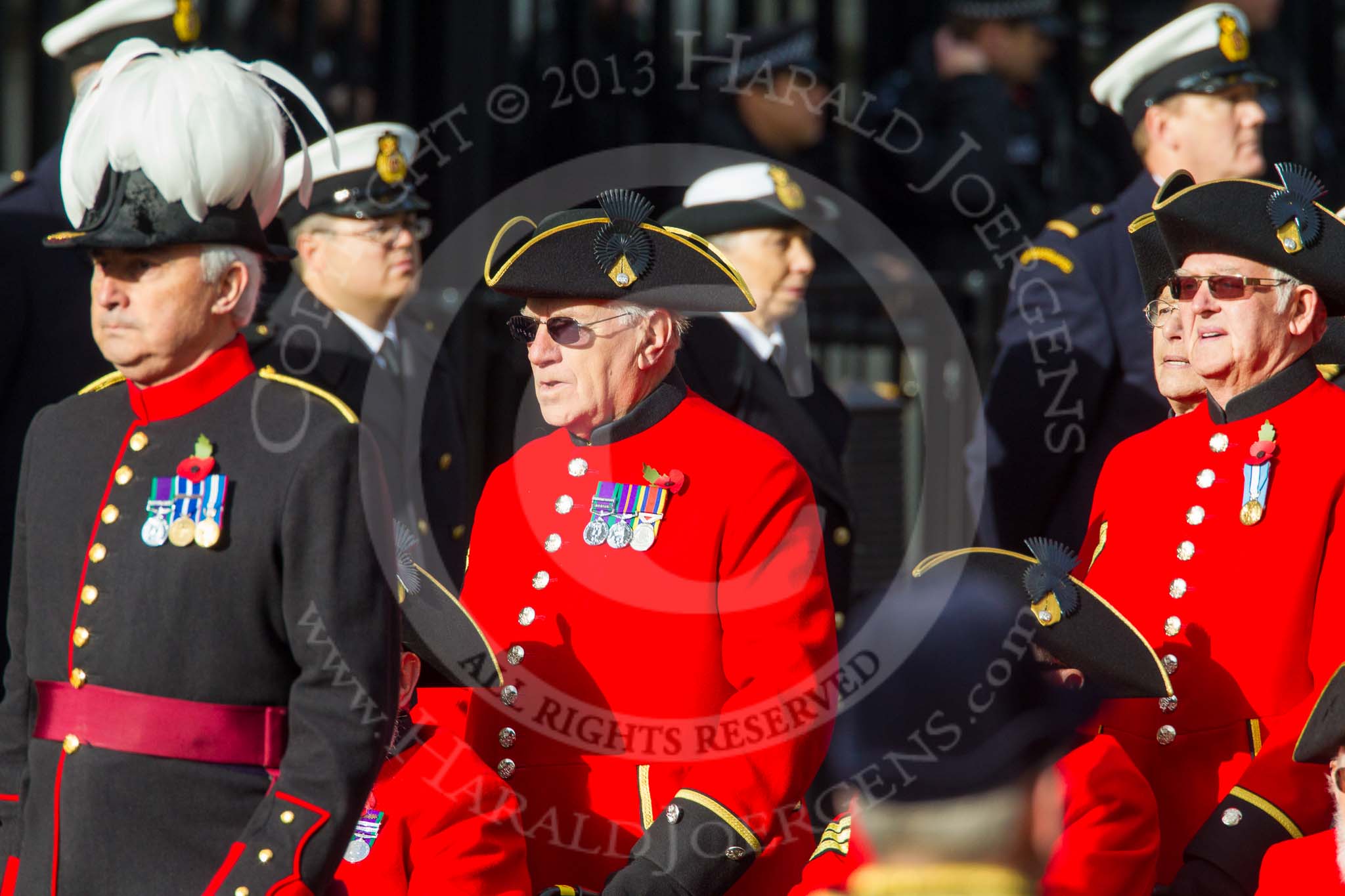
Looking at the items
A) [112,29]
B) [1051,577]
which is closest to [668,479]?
[1051,577]

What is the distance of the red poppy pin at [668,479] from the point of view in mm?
3484

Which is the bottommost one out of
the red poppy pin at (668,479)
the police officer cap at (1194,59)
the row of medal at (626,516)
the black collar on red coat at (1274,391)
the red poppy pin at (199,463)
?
the row of medal at (626,516)

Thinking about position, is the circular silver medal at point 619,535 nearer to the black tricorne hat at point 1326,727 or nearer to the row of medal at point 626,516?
the row of medal at point 626,516

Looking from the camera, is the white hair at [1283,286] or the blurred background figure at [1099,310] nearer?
the white hair at [1283,286]

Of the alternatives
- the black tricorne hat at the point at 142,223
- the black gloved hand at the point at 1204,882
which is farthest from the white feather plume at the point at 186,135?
the black gloved hand at the point at 1204,882

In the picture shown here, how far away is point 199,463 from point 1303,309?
1955 mm

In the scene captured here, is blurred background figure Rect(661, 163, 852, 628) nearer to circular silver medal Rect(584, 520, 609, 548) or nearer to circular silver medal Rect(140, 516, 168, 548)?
circular silver medal Rect(584, 520, 609, 548)

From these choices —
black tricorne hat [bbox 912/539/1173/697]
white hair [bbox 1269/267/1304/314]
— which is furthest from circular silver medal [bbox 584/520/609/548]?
white hair [bbox 1269/267/1304/314]

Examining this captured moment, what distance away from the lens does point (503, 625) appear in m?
3.57

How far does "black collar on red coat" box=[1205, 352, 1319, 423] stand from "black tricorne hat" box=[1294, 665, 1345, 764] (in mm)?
678

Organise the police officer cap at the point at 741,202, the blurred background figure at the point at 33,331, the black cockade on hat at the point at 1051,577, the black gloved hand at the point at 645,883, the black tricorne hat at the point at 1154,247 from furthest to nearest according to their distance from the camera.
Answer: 1. the police officer cap at the point at 741,202
2. the blurred background figure at the point at 33,331
3. the black tricorne hat at the point at 1154,247
4. the black cockade on hat at the point at 1051,577
5. the black gloved hand at the point at 645,883

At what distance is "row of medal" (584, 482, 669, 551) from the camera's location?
3480mm

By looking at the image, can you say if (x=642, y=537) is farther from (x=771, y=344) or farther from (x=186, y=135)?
(x=771, y=344)

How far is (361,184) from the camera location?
5520mm
